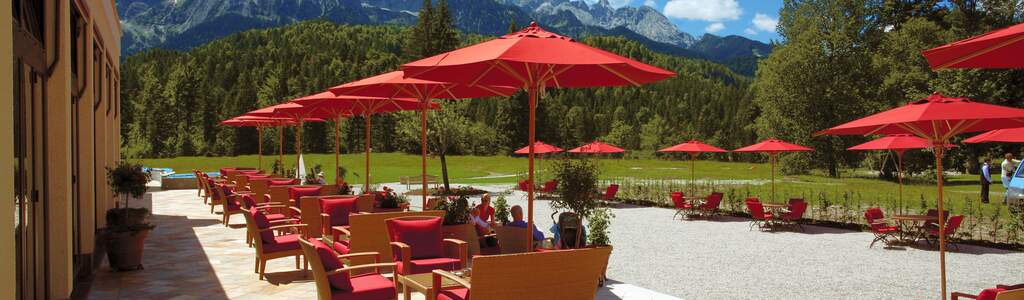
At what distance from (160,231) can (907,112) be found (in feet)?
36.5

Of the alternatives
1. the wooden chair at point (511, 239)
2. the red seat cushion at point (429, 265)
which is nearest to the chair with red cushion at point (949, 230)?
the wooden chair at point (511, 239)

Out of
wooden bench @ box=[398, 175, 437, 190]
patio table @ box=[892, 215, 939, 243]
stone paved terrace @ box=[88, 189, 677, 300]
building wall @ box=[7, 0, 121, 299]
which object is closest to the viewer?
building wall @ box=[7, 0, 121, 299]

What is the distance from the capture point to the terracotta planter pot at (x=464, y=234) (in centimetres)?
716

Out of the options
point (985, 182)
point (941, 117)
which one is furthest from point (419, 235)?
point (985, 182)

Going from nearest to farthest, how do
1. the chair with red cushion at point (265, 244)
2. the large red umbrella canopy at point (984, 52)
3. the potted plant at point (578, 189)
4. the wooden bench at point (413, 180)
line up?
the large red umbrella canopy at point (984, 52) < the potted plant at point (578, 189) < the chair with red cushion at point (265, 244) < the wooden bench at point (413, 180)

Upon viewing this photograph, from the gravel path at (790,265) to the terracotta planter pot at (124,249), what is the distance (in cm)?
552

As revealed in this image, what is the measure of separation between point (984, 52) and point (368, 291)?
423 centimetres

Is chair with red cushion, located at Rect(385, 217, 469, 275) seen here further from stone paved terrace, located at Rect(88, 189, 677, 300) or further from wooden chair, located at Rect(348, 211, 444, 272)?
wooden chair, located at Rect(348, 211, 444, 272)

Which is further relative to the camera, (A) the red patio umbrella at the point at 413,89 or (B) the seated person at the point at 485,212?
(B) the seated person at the point at 485,212

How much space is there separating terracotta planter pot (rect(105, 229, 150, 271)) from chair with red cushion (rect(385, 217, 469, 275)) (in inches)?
134

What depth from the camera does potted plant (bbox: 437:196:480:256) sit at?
7.21 meters

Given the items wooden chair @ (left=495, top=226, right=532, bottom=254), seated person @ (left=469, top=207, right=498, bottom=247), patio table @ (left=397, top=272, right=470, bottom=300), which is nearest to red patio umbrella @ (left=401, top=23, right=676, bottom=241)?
patio table @ (left=397, top=272, right=470, bottom=300)

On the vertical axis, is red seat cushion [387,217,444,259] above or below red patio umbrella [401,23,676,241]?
below

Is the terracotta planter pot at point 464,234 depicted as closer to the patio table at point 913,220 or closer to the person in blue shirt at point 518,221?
the person in blue shirt at point 518,221
